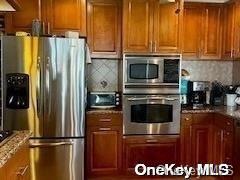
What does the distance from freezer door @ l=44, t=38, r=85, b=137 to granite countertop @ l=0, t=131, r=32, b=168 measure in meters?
1.06

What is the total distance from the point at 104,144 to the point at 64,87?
920 millimetres

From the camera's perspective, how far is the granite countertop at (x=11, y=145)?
1638 millimetres

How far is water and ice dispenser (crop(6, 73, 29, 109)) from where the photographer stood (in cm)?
331

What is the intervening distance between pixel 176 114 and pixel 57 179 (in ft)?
5.47

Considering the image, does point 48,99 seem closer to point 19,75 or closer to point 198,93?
point 19,75

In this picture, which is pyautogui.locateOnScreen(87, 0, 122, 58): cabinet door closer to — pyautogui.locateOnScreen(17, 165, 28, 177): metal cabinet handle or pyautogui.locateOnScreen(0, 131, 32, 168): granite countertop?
pyautogui.locateOnScreen(0, 131, 32, 168): granite countertop

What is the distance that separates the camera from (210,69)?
4.61 metres

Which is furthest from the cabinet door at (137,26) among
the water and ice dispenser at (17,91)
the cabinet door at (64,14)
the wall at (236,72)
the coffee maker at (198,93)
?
the wall at (236,72)

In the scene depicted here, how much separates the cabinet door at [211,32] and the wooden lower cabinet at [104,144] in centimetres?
162

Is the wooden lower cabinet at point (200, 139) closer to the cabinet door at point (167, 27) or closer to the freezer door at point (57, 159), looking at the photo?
the cabinet door at point (167, 27)

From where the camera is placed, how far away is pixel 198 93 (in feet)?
14.1

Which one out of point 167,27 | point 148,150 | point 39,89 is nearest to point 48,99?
point 39,89

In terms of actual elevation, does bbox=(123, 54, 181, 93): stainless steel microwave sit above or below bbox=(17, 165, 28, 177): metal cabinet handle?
above

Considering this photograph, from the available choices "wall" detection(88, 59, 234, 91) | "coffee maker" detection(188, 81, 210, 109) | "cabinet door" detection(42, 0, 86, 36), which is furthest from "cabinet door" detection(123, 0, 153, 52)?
"coffee maker" detection(188, 81, 210, 109)
